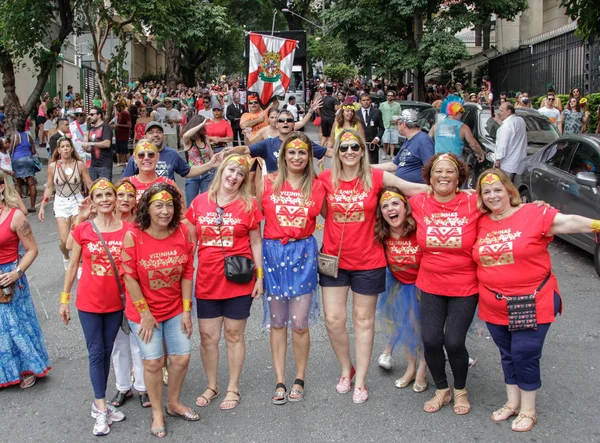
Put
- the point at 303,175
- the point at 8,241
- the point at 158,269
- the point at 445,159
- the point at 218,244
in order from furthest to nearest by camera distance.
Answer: the point at 8,241 → the point at 303,175 → the point at 218,244 → the point at 445,159 → the point at 158,269

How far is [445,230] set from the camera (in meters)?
4.52

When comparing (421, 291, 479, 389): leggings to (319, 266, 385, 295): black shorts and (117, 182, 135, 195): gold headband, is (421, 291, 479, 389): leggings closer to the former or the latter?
(319, 266, 385, 295): black shorts

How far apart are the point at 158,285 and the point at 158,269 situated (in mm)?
113

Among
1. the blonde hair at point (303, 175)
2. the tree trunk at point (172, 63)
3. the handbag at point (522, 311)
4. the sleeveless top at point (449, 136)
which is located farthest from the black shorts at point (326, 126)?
the tree trunk at point (172, 63)

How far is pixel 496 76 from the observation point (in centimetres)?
3050

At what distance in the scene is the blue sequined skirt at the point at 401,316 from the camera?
4.93m

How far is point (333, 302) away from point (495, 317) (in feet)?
3.74

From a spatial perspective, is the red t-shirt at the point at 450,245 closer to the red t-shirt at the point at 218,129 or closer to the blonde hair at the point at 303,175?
the blonde hair at the point at 303,175

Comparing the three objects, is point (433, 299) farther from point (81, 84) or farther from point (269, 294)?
point (81, 84)

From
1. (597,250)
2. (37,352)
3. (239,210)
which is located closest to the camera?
(239,210)

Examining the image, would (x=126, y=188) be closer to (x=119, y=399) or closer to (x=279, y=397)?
(x=119, y=399)

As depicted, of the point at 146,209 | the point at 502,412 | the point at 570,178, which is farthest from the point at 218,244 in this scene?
the point at 570,178

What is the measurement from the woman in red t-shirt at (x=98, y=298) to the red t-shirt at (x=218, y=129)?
6401 millimetres

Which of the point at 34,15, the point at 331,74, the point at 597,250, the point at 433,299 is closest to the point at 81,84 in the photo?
the point at 34,15
